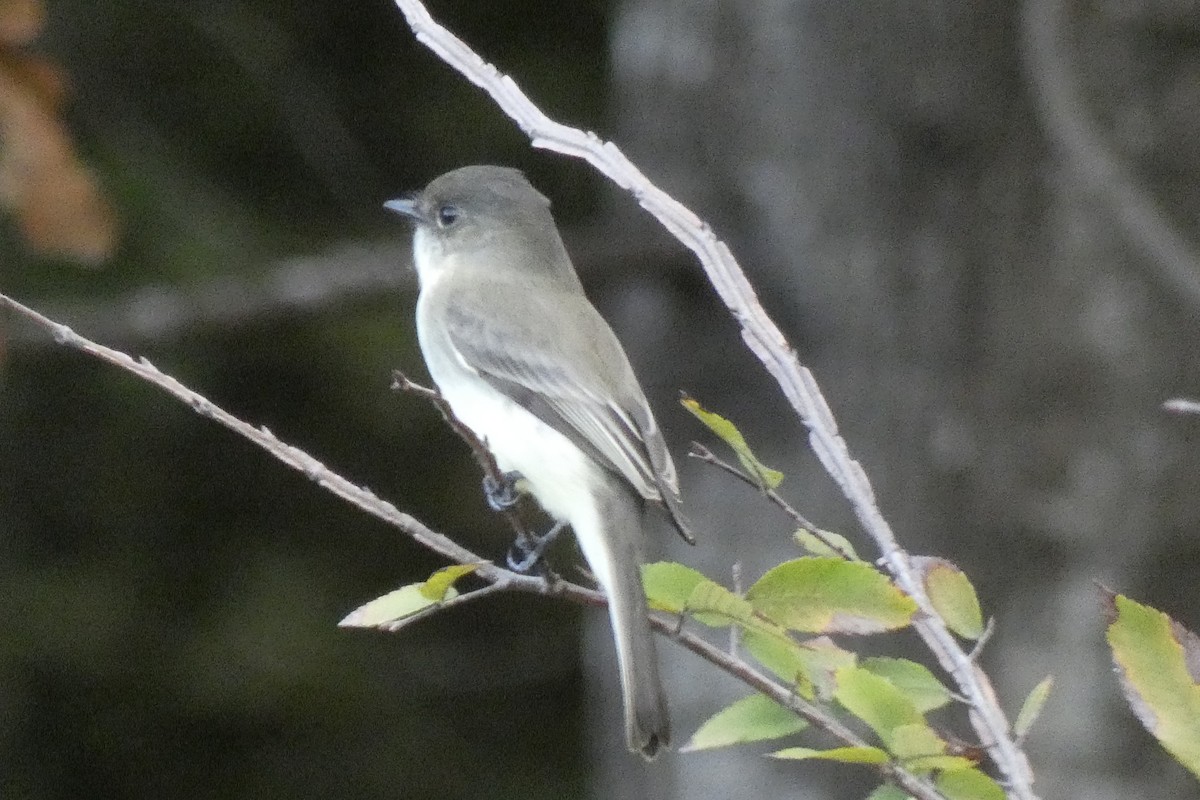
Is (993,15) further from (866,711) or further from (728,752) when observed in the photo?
(866,711)

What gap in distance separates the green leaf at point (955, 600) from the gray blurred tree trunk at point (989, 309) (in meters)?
1.98

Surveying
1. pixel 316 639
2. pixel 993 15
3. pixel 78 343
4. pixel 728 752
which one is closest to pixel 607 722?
pixel 728 752

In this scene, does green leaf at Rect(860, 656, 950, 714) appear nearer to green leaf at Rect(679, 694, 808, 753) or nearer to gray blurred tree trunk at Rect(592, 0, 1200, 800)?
green leaf at Rect(679, 694, 808, 753)

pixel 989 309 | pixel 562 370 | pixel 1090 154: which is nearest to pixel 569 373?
pixel 562 370

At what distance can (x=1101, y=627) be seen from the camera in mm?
3859

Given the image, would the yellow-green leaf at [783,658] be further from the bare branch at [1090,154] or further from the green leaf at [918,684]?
the bare branch at [1090,154]

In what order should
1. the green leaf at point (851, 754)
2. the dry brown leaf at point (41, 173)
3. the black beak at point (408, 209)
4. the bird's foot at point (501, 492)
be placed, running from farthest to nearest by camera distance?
1. the black beak at point (408, 209)
2. the dry brown leaf at point (41, 173)
3. the bird's foot at point (501, 492)
4. the green leaf at point (851, 754)

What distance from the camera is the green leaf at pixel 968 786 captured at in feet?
5.03

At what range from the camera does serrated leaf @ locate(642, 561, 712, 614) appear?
173 centimetres

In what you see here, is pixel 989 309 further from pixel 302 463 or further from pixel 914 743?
pixel 914 743

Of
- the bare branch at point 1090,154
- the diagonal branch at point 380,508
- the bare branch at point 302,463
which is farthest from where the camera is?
the bare branch at point 1090,154

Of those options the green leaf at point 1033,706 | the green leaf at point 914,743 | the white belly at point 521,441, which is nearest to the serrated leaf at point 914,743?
the green leaf at point 914,743

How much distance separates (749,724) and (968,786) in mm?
223

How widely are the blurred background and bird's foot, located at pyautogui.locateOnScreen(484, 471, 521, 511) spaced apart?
3.00 feet
